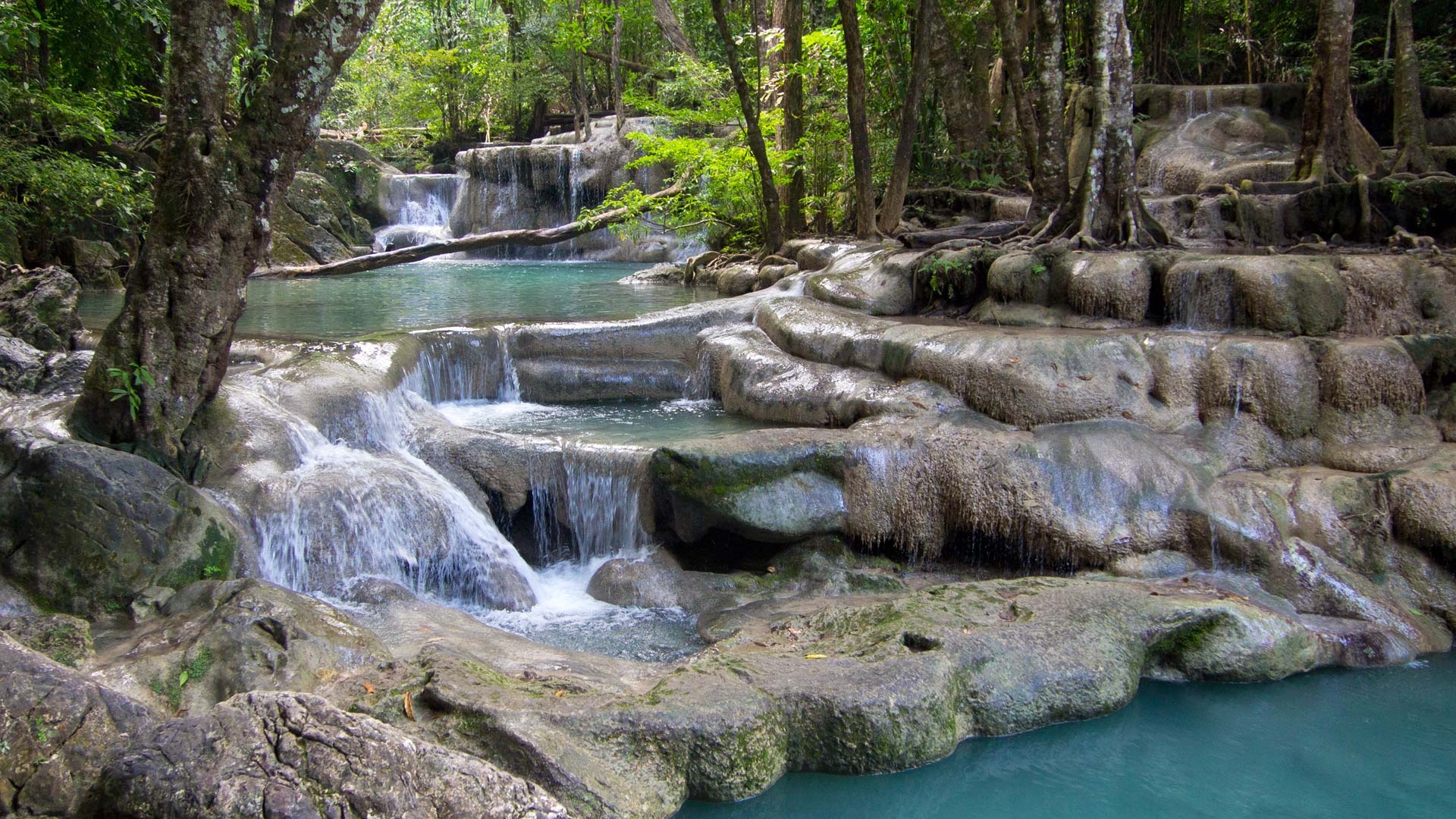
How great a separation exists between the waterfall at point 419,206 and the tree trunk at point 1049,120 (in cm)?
1707

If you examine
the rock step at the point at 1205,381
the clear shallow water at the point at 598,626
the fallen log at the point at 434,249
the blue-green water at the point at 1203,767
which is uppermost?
the fallen log at the point at 434,249

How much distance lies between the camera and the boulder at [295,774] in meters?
2.89

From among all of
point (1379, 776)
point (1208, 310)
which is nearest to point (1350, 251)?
point (1208, 310)

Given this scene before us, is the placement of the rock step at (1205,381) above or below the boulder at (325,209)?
below

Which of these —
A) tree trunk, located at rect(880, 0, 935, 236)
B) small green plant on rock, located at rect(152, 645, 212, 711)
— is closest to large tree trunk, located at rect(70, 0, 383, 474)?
small green plant on rock, located at rect(152, 645, 212, 711)

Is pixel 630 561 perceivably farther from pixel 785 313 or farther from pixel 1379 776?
pixel 1379 776

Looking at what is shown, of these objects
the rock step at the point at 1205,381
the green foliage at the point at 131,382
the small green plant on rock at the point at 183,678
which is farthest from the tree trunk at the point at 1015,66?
the small green plant on rock at the point at 183,678

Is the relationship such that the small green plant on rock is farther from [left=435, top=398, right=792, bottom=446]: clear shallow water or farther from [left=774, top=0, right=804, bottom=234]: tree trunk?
[left=774, top=0, right=804, bottom=234]: tree trunk

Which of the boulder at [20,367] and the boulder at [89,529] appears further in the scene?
the boulder at [20,367]

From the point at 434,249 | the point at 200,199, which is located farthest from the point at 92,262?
the point at 200,199

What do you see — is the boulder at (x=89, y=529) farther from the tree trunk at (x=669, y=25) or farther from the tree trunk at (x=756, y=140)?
the tree trunk at (x=669, y=25)

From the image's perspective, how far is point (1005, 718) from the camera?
4836 mm

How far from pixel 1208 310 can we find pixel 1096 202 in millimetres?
1979

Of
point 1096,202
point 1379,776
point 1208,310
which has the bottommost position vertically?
point 1379,776
